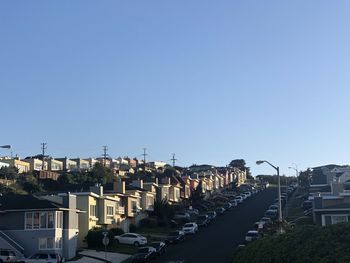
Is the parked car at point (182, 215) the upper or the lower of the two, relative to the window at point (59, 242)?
upper

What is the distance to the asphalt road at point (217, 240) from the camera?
54.9m

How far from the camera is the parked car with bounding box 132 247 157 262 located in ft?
174

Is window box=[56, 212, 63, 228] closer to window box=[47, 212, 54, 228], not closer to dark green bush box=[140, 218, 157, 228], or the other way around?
window box=[47, 212, 54, 228]

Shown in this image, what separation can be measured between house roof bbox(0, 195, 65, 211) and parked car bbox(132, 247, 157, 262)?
353 inches

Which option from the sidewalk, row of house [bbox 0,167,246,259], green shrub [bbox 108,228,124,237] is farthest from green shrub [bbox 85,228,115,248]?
green shrub [bbox 108,228,124,237]

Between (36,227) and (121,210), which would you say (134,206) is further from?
(36,227)

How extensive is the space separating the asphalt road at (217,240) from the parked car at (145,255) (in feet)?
2.06

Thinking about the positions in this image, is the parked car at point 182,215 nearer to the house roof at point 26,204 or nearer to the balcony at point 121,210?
the balcony at point 121,210

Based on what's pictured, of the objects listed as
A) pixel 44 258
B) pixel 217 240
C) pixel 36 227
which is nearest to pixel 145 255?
pixel 44 258

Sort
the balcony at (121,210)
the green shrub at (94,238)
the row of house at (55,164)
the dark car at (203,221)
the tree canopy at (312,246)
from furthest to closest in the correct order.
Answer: the row of house at (55,164)
the dark car at (203,221)
the balcony at (121,210)
the green shrub at (94,238)
the tree canopy at (312,246)

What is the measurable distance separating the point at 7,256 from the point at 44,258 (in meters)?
3.25

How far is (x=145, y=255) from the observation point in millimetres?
53562

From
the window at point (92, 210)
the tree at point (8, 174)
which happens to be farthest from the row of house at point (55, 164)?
the window at point (92, 210)

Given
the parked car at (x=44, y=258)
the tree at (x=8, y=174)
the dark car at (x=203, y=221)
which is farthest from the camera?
the tree at (x=8, y=174)
